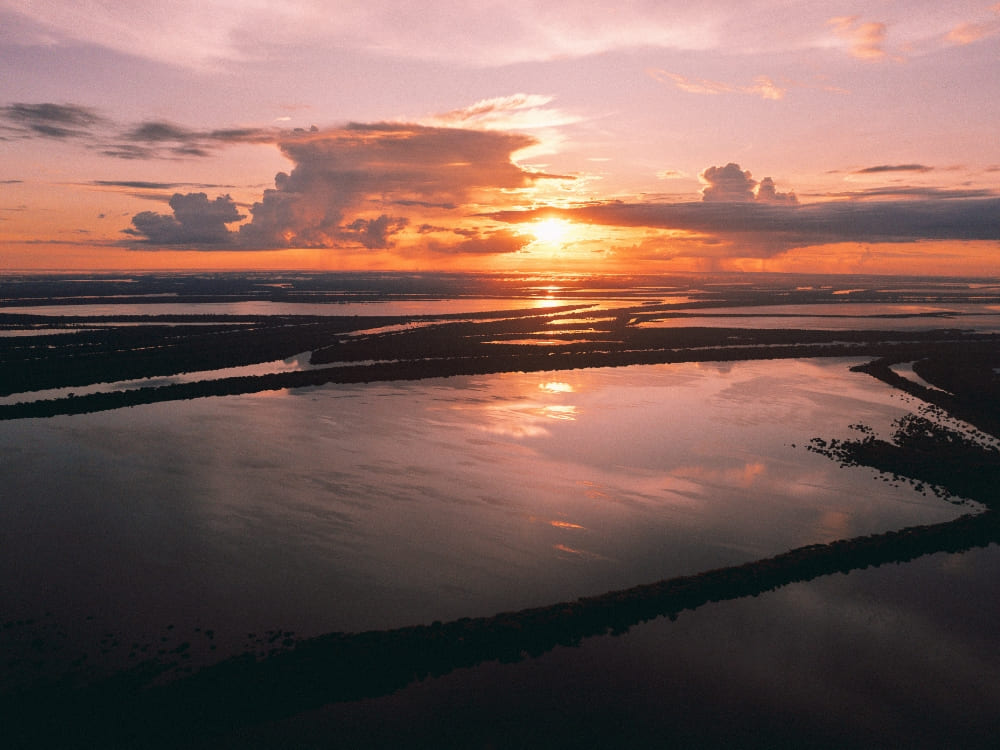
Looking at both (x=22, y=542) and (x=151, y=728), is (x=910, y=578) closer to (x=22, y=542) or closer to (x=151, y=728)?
(x=151, y=728)

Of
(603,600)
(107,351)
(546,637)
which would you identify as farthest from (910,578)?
(107,351)

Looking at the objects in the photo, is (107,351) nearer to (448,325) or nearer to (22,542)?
(448,325)

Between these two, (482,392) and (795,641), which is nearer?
(795,641)

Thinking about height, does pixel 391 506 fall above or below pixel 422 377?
below

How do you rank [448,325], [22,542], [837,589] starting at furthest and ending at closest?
[448,325] < [22,542] < [837,589]

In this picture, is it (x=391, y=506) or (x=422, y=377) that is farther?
(x=422, y=377)

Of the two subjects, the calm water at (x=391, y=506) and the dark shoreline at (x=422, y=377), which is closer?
the dark shoreline at (x=422, y=377)

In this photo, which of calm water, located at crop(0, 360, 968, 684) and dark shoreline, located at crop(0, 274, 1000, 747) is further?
calm water, located at crop(0, 360, 968, 684)

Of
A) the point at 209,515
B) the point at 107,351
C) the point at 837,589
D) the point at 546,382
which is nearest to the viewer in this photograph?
the point at 837,589
